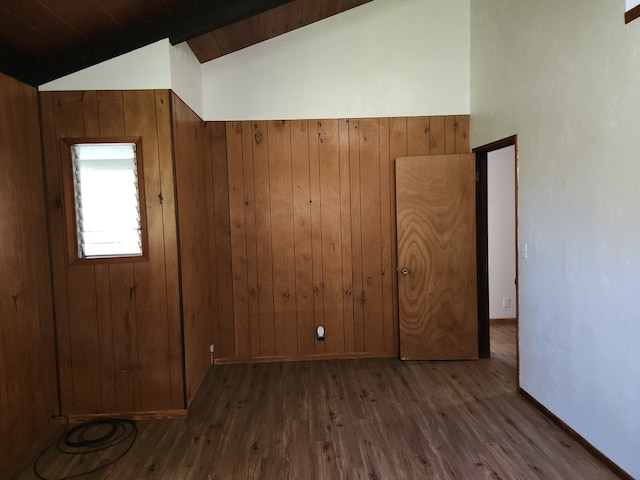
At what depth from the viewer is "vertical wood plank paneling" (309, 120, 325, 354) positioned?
11.2ft

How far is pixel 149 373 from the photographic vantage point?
8.43 ft

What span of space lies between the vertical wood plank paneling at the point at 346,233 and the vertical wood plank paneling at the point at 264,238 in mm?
693

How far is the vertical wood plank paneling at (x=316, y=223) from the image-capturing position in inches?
135

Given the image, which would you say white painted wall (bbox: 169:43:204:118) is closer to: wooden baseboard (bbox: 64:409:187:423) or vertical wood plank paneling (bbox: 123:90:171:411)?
vertical wood plank paneling (bbox: 123:90:171:411)

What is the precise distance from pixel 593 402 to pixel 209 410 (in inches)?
96.3

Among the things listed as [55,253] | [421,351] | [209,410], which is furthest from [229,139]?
[421,351]

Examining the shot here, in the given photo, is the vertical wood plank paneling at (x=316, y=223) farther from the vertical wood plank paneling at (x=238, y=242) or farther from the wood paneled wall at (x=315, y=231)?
the vertical wood plank paneling at (x=238, y=242)

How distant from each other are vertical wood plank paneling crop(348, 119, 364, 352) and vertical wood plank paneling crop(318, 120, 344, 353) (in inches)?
5.0

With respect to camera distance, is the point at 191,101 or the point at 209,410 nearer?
the point at 209,410

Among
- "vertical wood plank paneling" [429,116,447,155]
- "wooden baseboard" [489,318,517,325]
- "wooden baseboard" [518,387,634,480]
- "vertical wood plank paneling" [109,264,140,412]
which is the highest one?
"vertical wood plank paneling" [429,116,447,155]

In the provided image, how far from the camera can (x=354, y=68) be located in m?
3.40

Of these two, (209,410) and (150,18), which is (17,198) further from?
(209,410)

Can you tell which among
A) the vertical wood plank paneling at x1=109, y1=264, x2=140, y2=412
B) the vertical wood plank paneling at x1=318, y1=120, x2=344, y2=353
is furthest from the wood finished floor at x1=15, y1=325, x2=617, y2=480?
the vertical wood plank paneling at x1=318, y1=120, x2=344, y2=353

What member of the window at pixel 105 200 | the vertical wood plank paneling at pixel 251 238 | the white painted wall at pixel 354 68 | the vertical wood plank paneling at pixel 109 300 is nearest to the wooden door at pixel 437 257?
the white painted wall at pixel 354 68
